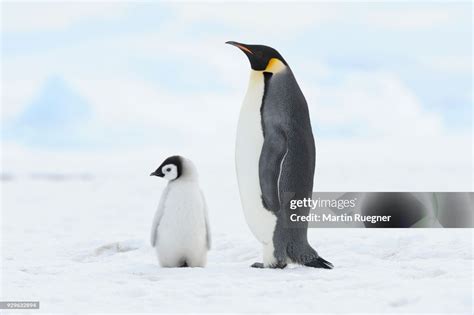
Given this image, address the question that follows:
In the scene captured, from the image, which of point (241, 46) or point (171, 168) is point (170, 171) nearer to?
point (171, 168)

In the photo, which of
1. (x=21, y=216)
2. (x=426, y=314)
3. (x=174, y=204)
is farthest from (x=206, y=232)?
(x=21, y=216)

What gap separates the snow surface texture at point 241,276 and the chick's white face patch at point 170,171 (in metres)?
0.78

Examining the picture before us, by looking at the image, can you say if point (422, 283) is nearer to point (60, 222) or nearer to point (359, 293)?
point (359, 293)

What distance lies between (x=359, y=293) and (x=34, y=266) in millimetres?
2918

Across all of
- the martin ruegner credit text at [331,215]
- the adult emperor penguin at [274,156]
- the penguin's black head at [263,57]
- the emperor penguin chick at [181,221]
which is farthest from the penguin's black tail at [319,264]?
the penguin's black head at [263,57]

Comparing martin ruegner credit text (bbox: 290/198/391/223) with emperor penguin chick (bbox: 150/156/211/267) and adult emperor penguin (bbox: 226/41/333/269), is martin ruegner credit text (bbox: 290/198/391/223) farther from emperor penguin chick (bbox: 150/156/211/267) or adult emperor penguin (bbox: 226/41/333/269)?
emperor penguin chick (bbox: 150/156/211/267)

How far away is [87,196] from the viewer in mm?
15922

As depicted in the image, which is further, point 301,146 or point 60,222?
point 60,222

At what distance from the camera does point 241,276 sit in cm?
469

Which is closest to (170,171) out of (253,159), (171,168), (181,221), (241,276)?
(171,168)

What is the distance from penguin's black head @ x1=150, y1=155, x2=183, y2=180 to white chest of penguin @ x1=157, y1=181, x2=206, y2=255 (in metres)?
0.10

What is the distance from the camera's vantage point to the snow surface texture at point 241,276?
3844 millimetres

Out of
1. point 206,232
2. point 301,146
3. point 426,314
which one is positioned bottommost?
point 426,314

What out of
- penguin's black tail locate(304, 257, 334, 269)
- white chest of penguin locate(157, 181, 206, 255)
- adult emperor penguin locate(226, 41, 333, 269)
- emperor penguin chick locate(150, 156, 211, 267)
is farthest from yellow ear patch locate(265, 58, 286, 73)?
penguin's black tail locate(304, 257, 334, 269)
